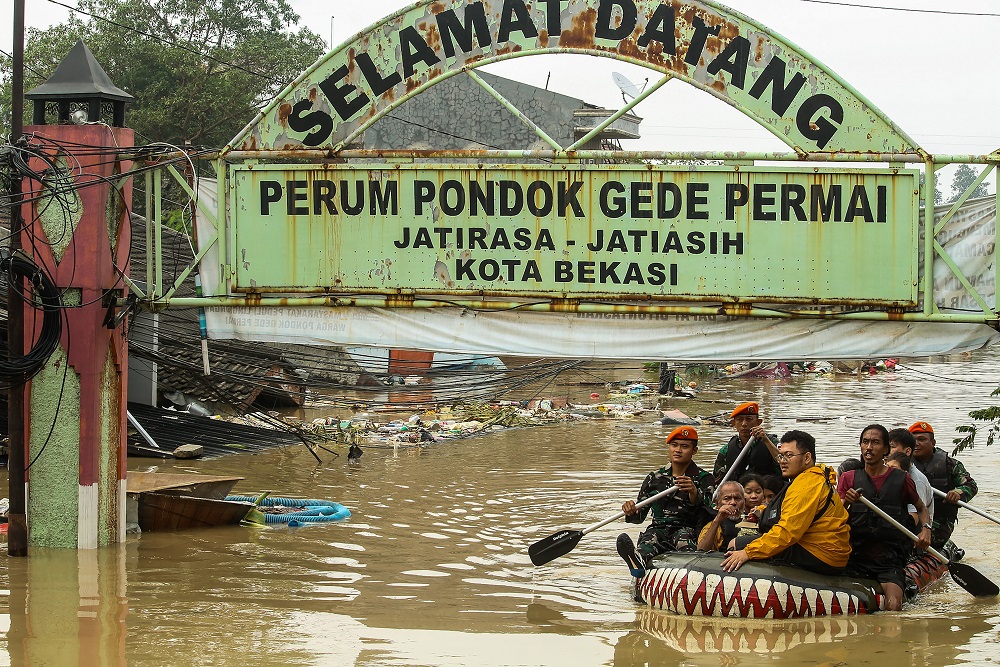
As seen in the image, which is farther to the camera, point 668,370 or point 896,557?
point 668,370

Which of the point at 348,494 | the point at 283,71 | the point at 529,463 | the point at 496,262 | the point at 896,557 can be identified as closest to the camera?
the point at 896,557

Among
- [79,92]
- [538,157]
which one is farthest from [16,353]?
[538,157]

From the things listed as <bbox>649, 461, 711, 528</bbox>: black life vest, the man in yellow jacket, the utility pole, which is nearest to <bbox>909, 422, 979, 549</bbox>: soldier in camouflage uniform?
the man in yellow jacket

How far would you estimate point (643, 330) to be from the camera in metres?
10.2

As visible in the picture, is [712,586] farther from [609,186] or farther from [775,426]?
[775,426]

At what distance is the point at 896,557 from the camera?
9508mm

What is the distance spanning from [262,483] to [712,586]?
364 inches

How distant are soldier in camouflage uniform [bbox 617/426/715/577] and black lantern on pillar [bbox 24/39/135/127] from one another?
5842 millimetres

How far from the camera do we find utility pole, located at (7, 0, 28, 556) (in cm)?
1034

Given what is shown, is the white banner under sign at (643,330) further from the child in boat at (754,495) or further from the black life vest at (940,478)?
the black life vest at (940,478)

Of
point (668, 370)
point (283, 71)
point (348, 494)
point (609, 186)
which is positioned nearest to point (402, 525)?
point (348, 494)

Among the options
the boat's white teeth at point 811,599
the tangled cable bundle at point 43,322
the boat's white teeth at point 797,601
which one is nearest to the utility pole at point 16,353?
the tangled cable bundle at point 43,322

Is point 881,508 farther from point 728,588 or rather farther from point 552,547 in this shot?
point 552,547

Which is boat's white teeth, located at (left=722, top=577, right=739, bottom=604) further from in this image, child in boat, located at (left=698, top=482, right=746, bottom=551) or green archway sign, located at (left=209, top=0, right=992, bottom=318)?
green archway sign, located at (left=209, top=0, right=992, bottom=318)
